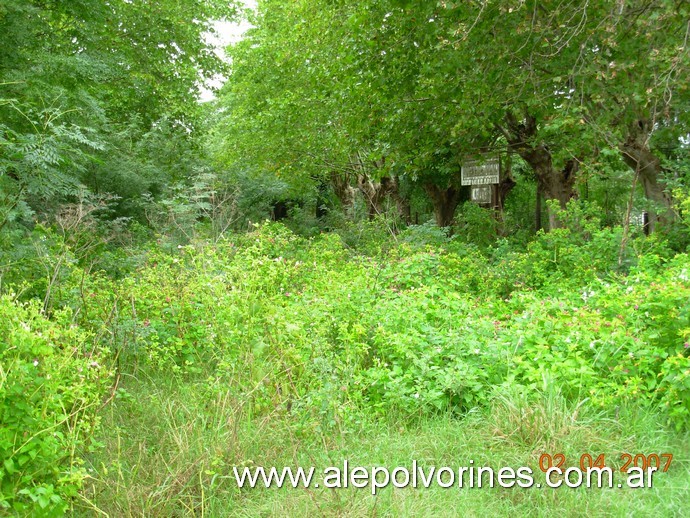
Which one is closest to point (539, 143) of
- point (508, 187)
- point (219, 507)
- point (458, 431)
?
point (508, 187)

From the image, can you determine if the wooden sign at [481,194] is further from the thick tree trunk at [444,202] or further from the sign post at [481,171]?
the thick tree trunk at [444,202]

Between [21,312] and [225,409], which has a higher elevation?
[21,312]

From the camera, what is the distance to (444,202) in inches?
695

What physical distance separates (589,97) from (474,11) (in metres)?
2.00

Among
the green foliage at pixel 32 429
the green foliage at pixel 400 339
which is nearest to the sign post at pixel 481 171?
the green foliage at pixel 400 339

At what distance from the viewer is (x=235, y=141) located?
54.5ft

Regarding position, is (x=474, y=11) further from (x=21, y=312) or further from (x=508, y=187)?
(x=508, y=187)

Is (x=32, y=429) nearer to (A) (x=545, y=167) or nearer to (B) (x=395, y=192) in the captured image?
(A) (x=545, y=167)

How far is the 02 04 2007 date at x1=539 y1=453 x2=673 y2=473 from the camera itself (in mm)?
3314

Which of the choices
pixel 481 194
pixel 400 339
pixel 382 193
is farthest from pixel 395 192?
pixel 400 339

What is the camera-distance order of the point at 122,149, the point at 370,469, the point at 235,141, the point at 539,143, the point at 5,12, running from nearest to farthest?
the point at 370,469, the point at 5,12, the point at 539,143, the point at 122,149, the point at 235,141

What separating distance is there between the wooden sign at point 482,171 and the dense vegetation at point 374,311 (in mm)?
326

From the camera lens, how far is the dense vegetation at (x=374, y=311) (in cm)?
318

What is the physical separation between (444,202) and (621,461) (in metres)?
14.6
